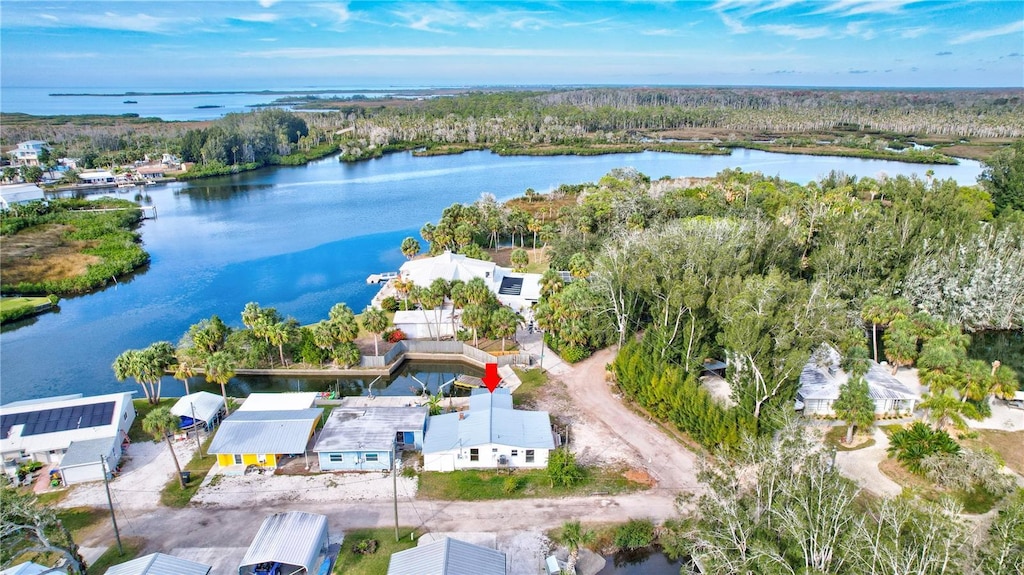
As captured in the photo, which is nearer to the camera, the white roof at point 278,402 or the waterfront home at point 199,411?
the waterfront home at point 199,411

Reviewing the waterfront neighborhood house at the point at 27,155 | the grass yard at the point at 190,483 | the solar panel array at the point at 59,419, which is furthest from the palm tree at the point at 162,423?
the waterfront neighborhood house at the point at 27,155

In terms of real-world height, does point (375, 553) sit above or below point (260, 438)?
below

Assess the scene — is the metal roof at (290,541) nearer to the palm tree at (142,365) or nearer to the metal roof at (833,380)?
the palm tree at (142,365)

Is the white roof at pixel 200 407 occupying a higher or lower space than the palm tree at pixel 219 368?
lower

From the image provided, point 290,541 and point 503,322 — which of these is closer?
point 290,541

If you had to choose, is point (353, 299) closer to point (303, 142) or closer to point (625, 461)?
point (625, 461)

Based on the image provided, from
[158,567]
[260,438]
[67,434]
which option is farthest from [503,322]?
[67,434]

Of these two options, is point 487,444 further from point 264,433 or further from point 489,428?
point 264,433
